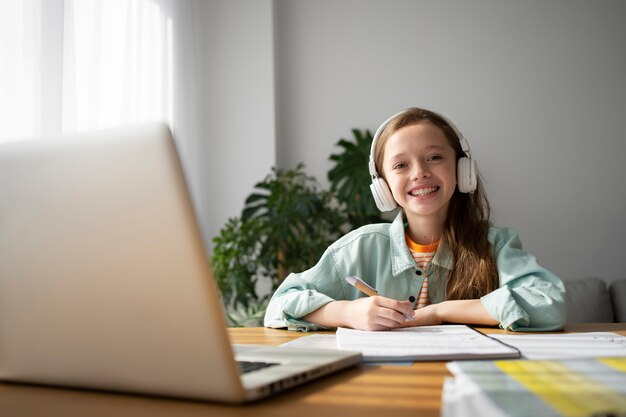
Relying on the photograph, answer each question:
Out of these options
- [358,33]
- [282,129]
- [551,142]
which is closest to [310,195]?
[282,129]

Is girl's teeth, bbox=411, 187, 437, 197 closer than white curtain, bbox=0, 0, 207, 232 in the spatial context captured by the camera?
Yes

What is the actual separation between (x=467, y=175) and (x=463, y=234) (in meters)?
0.16

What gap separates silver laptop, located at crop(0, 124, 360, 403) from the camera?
50 cm

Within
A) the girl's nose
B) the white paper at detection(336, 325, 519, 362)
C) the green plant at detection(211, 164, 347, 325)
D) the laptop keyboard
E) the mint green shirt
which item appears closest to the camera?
the laptop keyboard

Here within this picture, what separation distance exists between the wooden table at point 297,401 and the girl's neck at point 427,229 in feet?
3.27

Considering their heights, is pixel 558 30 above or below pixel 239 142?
above

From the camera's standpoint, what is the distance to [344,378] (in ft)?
2.20

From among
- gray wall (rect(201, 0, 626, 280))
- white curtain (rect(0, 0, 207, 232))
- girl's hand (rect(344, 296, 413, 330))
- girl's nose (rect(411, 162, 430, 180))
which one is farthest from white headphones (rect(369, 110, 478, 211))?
gray wall (rect(201, 0, 626, 280))

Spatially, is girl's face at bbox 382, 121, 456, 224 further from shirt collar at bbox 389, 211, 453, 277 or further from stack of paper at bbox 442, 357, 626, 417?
stack of paper at bbox 442, 357, 626, 417

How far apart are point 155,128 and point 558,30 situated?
11.5 feet

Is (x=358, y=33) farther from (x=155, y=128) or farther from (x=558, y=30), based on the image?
(x=155, y=128)

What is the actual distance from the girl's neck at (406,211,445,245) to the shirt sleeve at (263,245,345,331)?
0.94ft

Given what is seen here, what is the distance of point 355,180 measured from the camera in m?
3.36

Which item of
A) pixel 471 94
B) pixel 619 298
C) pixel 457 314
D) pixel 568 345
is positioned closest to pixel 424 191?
pixel 457 314
